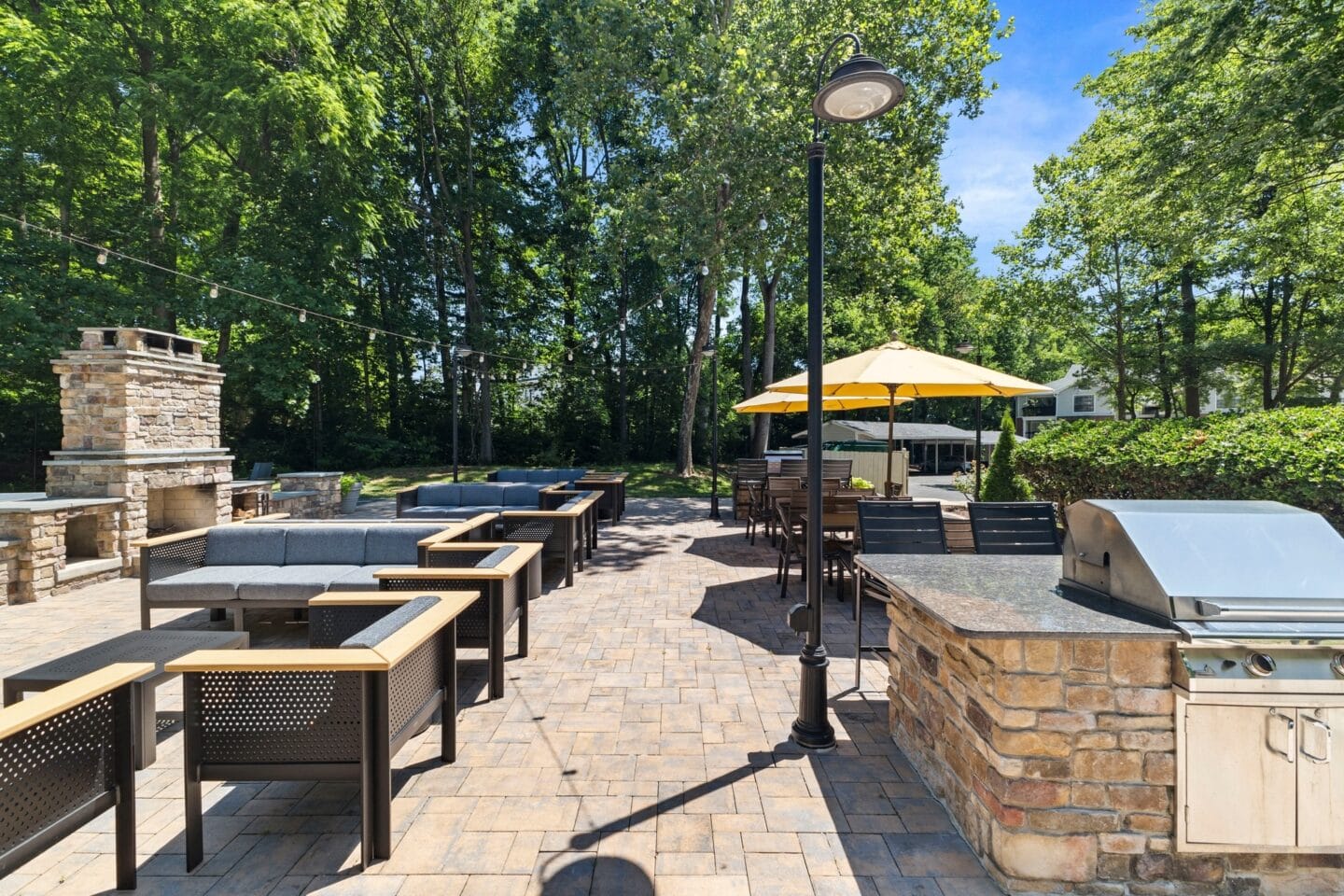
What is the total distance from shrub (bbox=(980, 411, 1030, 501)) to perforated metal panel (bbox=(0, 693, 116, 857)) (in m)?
9.98

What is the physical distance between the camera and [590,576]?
6.66 meters

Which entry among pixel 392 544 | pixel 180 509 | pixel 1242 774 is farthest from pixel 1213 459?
pixel 180 509

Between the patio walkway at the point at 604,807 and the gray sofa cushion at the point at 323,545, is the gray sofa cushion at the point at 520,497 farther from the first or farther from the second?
the patio walkway at the point at 604,807

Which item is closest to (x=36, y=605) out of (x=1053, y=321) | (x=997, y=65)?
(x=997, y=65)

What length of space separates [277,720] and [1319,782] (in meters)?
3.54

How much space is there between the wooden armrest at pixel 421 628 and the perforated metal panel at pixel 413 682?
96mm

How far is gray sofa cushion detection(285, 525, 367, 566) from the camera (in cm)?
494

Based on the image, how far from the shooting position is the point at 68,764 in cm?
180

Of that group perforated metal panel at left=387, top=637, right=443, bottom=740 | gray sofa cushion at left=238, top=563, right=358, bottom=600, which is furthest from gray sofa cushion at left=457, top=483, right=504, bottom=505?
perforated metal panel at left=387, top=637, right=443, bottom=740

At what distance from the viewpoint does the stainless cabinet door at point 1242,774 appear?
1818mm

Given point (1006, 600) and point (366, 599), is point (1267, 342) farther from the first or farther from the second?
point (366, 599)

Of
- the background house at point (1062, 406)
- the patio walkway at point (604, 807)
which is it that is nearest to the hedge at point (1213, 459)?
the patio walkway at point (604, 807)

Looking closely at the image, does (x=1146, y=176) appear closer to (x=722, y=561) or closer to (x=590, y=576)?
(x=722, y=561)

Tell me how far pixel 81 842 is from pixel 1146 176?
520 inches
